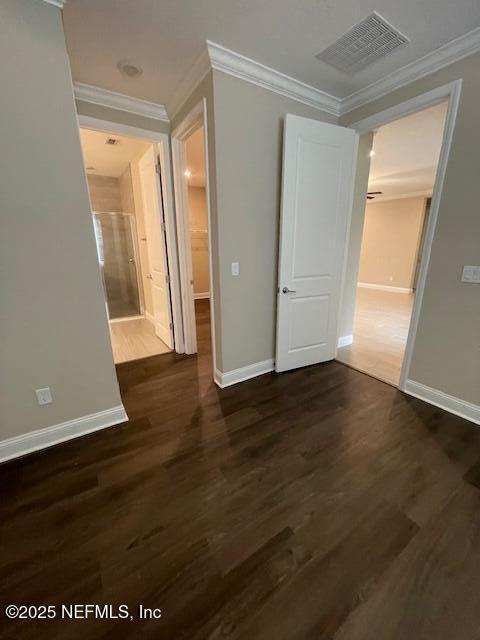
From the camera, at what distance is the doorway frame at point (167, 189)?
2.36 meters

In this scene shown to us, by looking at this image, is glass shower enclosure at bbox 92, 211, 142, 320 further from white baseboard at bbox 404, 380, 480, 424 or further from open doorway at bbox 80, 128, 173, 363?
white baseboard at bbox 404, 380, 480, 424

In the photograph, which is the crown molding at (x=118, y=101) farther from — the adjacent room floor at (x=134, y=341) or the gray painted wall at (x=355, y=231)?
the adjacent room floor at (x=134, y=341)

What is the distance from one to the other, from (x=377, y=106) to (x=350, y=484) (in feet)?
9.71

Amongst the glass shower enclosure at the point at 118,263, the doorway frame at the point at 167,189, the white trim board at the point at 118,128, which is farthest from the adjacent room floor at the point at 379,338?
the glass shower enclosure at the point at 118,263

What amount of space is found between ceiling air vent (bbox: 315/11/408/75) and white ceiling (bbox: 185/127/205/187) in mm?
1173

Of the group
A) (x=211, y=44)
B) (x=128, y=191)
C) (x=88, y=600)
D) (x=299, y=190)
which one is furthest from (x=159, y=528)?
(x=128, y=191)

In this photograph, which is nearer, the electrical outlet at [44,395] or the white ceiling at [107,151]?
the electrical outlet at [44,395]

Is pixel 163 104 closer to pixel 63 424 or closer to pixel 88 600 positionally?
pixel 63 424

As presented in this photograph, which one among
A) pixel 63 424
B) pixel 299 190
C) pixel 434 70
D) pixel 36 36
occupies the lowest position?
pixel 63 424

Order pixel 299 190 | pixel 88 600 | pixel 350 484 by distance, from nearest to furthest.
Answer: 1. pixel 88 600
2. pixel 350 484
3. pixel 299 190

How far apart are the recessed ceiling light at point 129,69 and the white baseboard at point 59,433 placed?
99.8 inches

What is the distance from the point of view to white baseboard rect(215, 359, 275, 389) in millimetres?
2496

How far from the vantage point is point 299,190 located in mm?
2277

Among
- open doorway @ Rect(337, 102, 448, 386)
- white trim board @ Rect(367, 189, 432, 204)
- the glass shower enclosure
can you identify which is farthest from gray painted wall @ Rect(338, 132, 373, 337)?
white trim board @ Rect(367, 189, 432, 204)
